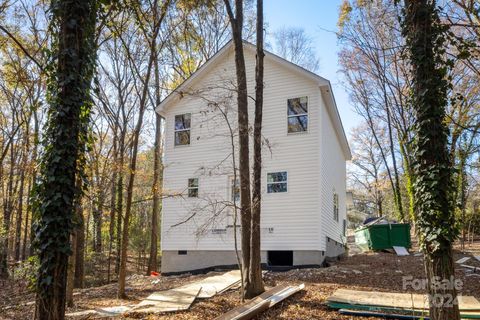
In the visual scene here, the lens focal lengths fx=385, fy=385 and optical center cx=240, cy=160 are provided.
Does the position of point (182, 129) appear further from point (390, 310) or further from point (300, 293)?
point (390, 310)

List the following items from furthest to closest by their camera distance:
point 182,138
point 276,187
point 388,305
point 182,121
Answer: point 182,121 → point 182,138 → point 276,187 → point 388,305

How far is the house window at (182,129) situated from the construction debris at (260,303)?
843 centimetres

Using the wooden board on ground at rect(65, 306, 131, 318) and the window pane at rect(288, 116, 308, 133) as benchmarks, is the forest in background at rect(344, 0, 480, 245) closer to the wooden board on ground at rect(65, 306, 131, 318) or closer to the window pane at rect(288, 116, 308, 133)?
the window pane at rect(288, 116, 308, 133)

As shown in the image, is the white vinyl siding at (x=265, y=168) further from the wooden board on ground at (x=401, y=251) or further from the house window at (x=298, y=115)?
the wooden board on ground at (x=401, y=251)

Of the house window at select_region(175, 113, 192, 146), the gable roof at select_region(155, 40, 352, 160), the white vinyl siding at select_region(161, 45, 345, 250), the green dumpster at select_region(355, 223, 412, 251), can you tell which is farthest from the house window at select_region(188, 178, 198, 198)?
the green dumpster at select_region(355, 223, 412, 251)

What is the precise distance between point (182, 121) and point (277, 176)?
4.53 m

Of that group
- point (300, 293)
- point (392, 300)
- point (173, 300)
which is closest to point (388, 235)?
point (300, 293)

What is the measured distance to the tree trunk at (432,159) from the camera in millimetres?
4496

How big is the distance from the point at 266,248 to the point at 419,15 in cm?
961

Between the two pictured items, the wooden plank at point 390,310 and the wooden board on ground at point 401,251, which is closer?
the wooden plank at point 390,310

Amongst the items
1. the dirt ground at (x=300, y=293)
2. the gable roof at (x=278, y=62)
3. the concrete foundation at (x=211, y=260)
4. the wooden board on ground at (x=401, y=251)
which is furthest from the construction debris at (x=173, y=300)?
the wooden board on ground at (x=401, y=251)

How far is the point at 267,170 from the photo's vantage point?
13539mm

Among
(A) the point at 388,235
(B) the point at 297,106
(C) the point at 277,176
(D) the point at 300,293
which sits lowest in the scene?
(D) the point at 300,293

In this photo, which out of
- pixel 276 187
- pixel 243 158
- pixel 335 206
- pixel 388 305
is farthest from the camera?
pixel 335 206
